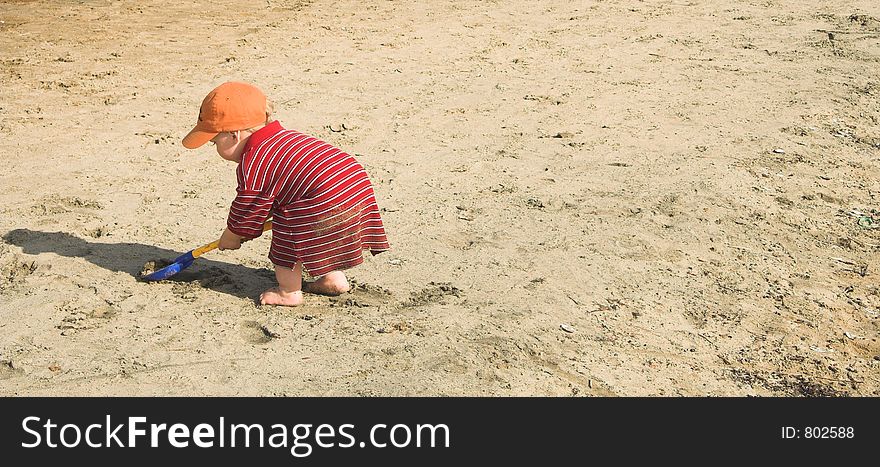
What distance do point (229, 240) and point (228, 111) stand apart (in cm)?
49

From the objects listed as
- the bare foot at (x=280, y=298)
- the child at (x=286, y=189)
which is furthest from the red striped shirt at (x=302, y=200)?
the bare foot at (x=280, y=298)

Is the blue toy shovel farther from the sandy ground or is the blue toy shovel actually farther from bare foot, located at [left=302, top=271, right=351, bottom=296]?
bare foot, located at [left=302, top=271, right=351, bottom=296]

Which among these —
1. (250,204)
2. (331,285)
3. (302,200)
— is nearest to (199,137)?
(250,204)

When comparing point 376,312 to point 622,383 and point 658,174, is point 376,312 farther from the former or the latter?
point 658,174

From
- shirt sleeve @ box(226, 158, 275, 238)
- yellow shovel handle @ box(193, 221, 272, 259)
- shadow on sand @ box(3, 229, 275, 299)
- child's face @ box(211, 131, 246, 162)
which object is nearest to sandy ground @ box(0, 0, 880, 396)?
shadow on sand @ box(3, 229, 275, 299)

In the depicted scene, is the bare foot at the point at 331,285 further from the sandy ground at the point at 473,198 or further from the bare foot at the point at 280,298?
the bare foot at the point at 280,298

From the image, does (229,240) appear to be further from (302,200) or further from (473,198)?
(473,198)

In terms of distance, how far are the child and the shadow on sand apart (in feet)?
0.92

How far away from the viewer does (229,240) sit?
4020 mm

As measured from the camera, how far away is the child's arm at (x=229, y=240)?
157 inches

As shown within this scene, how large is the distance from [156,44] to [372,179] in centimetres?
278

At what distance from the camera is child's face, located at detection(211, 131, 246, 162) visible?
3945 mm

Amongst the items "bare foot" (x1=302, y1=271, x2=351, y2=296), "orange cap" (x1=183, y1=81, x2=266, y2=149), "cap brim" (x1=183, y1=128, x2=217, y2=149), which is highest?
"orange cap" (x1=183, y1=81, x2=266, y2=149)
